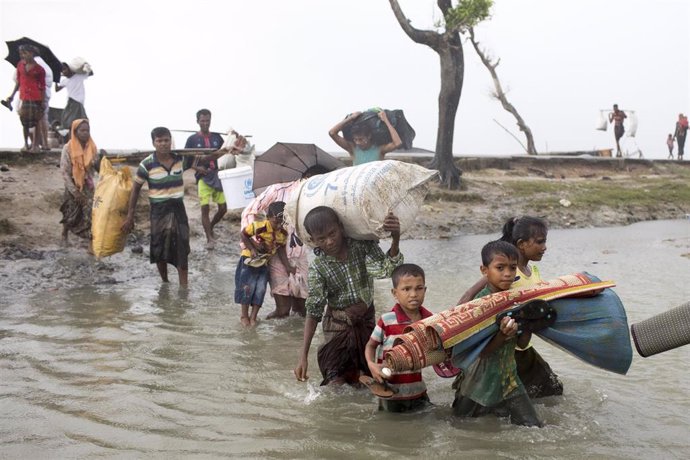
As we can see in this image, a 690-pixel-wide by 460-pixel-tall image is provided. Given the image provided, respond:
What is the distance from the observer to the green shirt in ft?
13.4

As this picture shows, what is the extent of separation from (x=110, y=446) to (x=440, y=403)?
1.80m

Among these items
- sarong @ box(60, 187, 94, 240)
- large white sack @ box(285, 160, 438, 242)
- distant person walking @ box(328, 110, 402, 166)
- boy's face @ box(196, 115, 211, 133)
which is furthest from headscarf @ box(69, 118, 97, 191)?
large white sack @ box(285, 160, 438, 242)

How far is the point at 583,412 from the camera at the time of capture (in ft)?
14.9

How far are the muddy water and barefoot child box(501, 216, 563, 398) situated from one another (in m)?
0.14

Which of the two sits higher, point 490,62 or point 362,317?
point 490,62

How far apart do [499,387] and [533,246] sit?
0.85 metres

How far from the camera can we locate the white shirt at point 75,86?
13.3 meters

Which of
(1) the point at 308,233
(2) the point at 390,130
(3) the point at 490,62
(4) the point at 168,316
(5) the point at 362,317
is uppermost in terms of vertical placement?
(3) the point at 490,62

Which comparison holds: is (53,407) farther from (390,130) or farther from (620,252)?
(620,252)

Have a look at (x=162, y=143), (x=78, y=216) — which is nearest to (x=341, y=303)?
(x=162, y=143)

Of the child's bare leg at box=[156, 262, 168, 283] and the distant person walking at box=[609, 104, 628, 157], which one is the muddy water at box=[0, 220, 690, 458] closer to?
the child's bare leg at box=[156, 262, 168, 283]

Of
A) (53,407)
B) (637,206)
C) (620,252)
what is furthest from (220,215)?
(637,206)

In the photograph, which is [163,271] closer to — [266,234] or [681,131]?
[266,234]

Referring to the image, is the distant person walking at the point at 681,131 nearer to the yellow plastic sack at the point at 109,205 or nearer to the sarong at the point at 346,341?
the yellow plastic sack at the point at 109,205
